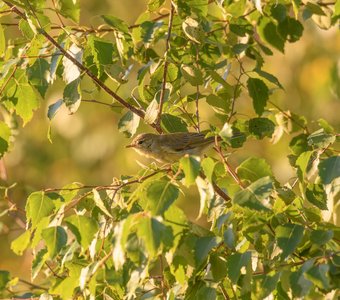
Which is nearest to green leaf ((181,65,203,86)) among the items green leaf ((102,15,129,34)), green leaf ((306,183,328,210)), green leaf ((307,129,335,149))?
green leaf ((102,15,129,34))

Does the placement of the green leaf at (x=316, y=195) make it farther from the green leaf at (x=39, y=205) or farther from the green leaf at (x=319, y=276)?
the green leaf at (x=39, y=205)

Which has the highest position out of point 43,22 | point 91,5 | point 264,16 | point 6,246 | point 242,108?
point 91,5

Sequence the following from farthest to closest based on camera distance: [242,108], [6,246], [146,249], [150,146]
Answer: [6,246] < [242,108] < [150,146] < [146,249]

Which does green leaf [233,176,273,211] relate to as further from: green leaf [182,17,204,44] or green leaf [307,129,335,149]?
green leaf [182,17,204,44]

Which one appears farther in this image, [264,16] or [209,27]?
[264,16]

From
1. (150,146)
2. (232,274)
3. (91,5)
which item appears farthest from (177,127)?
(91,5)

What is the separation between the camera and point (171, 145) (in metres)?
5.34

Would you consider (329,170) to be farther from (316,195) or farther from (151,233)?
(151,233)

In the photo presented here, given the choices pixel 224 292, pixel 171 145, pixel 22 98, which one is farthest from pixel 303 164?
pixel 171 145

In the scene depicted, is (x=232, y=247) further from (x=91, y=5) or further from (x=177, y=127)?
(x=91, y=5)

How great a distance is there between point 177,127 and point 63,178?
7.50 m

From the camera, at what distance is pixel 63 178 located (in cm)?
1151

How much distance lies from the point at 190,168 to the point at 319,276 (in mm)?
624

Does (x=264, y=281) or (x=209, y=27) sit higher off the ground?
(x=209, y=27)
